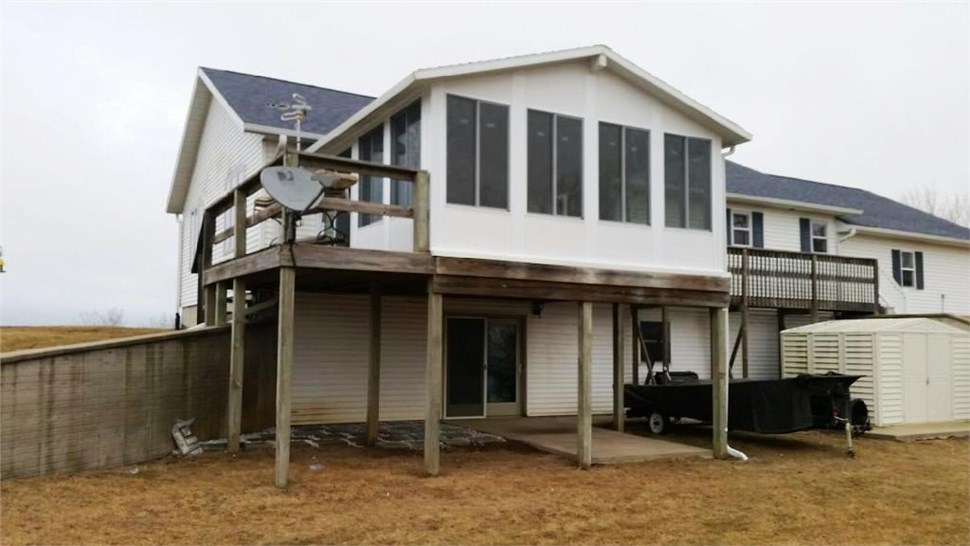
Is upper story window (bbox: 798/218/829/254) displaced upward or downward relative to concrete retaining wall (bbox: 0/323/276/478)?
upward

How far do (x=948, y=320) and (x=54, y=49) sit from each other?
18583 millimetres

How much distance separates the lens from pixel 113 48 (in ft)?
45.7

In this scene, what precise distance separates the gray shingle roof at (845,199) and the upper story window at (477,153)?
10.2 m

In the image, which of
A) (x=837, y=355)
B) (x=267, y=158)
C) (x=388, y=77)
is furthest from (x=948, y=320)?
(x=388, y=77)

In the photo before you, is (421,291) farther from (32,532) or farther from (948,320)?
(948,320)

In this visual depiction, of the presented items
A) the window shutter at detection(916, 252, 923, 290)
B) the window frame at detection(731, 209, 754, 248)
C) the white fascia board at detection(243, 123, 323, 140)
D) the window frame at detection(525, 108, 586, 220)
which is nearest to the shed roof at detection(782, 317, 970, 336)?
the window frame at detection(731, 209, 754, 248)

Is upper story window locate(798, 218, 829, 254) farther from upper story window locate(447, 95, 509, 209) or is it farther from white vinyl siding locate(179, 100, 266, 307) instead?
white vinyl siding locate(179, 100, 266, 307)

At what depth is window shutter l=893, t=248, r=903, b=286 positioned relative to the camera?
20.5m

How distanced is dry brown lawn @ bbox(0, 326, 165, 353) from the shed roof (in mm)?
15196

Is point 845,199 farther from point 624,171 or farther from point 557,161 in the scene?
point 557,161

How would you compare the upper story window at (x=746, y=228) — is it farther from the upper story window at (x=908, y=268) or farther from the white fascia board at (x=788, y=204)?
the upper story window at (x=908, y=268)

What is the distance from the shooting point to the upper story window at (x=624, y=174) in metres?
10.1

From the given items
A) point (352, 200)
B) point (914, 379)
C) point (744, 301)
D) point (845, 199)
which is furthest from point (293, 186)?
point (845, 199)

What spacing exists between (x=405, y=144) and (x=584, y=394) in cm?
404
